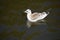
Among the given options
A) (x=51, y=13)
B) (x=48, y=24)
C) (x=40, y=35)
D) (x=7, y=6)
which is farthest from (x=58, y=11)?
(x=7, y=6)

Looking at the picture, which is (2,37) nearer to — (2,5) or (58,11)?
(2,5)

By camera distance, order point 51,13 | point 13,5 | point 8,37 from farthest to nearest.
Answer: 1. point 13,5
2. point 51,13
3. point 8,37

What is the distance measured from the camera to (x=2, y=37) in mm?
1955

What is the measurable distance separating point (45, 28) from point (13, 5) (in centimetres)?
56

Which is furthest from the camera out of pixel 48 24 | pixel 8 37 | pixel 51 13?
pixel 51 13

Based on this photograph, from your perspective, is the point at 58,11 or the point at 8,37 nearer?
the point at 8,37

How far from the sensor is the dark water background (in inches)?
77.7

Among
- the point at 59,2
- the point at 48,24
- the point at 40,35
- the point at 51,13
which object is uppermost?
the point at 59,2

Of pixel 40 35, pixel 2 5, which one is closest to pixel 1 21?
pixel 2 5

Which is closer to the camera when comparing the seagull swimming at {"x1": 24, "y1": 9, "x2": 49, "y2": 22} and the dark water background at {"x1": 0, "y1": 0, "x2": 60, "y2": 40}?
the dark water background at {"x1": 0, "y1": 0, "x2": 60, "y2": 40}

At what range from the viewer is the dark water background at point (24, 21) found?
1.97m

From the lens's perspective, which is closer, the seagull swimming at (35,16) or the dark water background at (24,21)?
the dark water background at (24,21)

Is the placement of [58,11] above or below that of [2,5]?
below

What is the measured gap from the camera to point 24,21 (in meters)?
2.16
